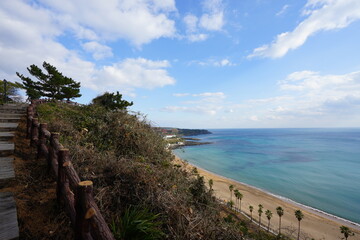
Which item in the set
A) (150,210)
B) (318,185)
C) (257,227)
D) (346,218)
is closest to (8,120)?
(150,210)

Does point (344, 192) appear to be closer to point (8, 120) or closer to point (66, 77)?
point (8, 120)

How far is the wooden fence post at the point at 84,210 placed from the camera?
5.90 ft

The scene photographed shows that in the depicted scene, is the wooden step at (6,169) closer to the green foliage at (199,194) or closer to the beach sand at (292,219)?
the green foliage at (199,194)

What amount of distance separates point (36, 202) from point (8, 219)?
0.87 metres

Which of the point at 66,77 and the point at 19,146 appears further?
the point at 66,77

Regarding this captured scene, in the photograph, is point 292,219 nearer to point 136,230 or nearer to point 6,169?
point 136,230

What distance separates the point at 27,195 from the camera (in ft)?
9.41

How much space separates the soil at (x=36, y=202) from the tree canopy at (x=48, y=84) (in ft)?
75.8

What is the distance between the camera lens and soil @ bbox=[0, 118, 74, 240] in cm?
225

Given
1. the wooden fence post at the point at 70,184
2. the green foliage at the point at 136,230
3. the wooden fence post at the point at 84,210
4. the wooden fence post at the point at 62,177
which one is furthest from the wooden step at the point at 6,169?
the green foliage at the point at 136,230

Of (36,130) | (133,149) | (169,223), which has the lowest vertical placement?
(169,223)

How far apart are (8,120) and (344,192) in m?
51.9

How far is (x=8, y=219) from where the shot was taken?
1.99m

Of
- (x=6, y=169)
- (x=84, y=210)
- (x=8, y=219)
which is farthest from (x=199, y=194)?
(x=6, y=169)
